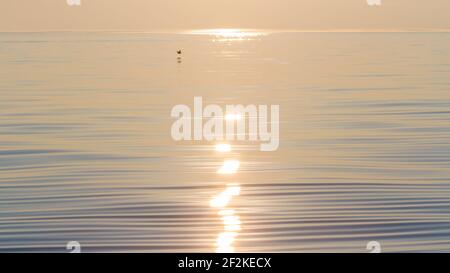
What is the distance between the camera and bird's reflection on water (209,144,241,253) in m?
13.3

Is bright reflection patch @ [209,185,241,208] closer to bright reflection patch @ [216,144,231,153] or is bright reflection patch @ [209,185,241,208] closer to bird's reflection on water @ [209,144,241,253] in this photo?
bird's reflection on water @ [209,144,241,253]

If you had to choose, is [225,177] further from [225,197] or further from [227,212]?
[227,212]

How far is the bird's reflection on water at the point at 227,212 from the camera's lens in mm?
13289

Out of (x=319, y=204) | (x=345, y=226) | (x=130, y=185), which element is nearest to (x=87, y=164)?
(x=130, y=185)

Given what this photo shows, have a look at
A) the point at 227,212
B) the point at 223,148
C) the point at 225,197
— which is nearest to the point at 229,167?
the point at 223,148

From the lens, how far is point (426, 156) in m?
20.4

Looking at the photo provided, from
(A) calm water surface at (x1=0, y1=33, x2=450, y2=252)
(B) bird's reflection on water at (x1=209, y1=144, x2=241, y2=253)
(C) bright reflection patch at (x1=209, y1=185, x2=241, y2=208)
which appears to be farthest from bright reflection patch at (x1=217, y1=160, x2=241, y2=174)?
(C) bright reflection patch at (x1=209, y1=185, x2=241, y2=208)

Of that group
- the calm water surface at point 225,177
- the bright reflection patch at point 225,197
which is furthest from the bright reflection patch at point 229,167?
the bright reflection patch at point 225,197

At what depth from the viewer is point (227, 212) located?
15.4 m

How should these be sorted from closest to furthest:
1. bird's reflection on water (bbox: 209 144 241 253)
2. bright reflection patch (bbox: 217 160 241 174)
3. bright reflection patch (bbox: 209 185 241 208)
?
bird's reflection on water (bbox: 209 144 241 253) < bright reflection patch (bbox: 209 185 241 208) < bright reflection patch (bbox: 217 160 241 174)

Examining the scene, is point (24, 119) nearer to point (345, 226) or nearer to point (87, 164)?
point (87, 164)

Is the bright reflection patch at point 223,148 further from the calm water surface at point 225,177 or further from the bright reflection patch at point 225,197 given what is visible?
the bright reflection patch at point 225,197

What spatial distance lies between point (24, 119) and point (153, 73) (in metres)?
22.7

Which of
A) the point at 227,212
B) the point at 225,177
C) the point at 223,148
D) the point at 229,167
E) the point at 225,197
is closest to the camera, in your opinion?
the point at 227,212
